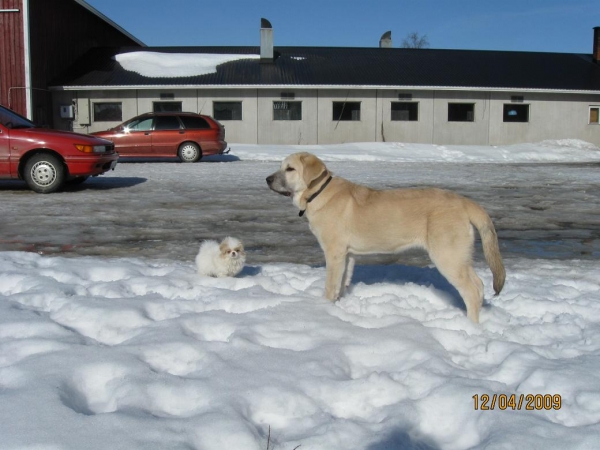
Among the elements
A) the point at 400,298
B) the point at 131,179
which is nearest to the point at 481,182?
the point at 131,179

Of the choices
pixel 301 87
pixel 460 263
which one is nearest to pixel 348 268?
pixel 460 263

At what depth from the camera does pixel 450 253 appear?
4559mm

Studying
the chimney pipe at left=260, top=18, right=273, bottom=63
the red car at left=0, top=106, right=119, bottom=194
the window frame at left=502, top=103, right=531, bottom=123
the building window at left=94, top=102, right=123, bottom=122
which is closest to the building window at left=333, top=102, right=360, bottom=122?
the chimney pipe at left=260, top=18, right=273, bottom=63

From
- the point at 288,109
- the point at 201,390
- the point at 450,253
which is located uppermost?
the point at 288,109

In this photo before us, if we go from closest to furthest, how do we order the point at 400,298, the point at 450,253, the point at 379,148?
the point at 450,253 → the point at 400,298 → the point at 379,148

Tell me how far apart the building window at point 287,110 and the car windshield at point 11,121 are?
61.6ft

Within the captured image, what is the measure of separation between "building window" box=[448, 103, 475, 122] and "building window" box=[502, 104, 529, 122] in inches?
71.4

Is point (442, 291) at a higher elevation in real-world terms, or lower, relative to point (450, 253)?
lower

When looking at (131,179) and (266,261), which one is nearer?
(266,261)

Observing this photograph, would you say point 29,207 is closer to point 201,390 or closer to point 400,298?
point 400,298

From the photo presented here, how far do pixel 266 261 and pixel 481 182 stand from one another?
10662mm

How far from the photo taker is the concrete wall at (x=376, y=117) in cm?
3041

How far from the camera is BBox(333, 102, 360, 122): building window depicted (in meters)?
31.3

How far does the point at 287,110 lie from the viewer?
31.1 m
